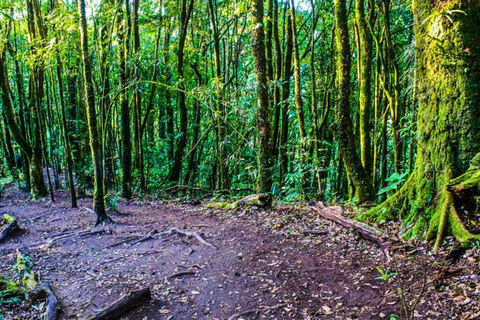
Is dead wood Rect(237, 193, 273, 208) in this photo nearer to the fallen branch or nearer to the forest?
the forest

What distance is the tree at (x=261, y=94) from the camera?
7.60m

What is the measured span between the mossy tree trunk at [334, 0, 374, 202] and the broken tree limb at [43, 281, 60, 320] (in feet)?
18.2

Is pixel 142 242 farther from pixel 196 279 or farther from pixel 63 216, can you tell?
pixel 63 216

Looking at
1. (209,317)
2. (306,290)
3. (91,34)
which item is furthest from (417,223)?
(91,34)

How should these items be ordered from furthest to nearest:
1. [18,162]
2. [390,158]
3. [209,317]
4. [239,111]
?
[18,162], [390,158], [239,111], [209,317]

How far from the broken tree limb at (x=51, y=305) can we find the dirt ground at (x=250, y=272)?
13 cm

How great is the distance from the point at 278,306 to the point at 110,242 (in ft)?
13.9

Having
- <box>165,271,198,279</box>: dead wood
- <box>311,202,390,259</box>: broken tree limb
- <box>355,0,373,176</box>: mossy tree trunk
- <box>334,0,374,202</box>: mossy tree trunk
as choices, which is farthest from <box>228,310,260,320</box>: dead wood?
<box>355,0,373,176</box>: mossy tree trunk

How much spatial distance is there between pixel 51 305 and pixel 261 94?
5732mm

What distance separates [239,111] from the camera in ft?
31.5

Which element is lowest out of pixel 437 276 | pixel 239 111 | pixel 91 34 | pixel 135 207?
pixel 135 207

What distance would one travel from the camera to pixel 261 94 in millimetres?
7812

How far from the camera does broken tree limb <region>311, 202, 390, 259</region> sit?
4.68 metres

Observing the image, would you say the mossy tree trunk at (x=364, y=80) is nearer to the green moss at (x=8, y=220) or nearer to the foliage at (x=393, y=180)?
the foliage at (x=393, y=180)
